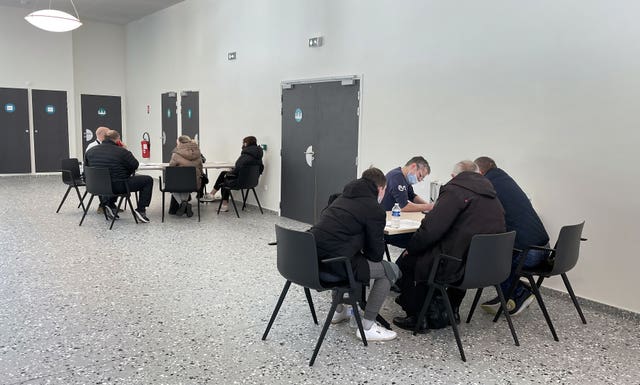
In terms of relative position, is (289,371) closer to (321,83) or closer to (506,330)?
(506,330)

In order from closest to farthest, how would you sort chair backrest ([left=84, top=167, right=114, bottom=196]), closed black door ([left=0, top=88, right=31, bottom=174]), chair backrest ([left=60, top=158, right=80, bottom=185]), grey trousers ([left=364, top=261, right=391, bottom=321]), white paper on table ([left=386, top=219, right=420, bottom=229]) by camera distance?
grey trousers ([left=364, top=261, right=391, bottom=321]) → white paper on table ([left=386, top=219, right=420, bottom=229]) → chair backrest ([left=84, top=167, right=114, bottom=196]) → chair backrest ([left=60, top=158, right=80, bottom=185]) → closed black door ([left=0, top=88, right=31, bottom=174])

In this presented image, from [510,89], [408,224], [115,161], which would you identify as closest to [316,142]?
[115,161]

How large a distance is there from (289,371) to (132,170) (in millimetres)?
4427

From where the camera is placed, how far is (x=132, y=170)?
6.32 meters

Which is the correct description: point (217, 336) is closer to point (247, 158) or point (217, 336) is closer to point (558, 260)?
point (558, 260)

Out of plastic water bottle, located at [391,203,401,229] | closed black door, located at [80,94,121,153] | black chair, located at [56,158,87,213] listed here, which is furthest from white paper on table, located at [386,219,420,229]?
closed black door, located at [80,94,121,153]

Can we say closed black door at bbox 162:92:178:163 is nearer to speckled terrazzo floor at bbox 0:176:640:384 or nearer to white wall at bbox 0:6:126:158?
white wall at bbox 0:6:126:158

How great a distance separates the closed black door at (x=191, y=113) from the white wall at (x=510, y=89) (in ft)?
7.68

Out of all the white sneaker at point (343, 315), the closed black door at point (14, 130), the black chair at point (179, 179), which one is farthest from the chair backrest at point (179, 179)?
the closed black door at point (14, 130)

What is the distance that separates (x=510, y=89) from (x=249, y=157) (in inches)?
150

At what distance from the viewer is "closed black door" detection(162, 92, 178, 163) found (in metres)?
9.84

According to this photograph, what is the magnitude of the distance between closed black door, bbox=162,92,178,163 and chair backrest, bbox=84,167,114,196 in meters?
3.84

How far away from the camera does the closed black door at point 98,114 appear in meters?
11.8

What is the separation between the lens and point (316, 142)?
6.47 metres
